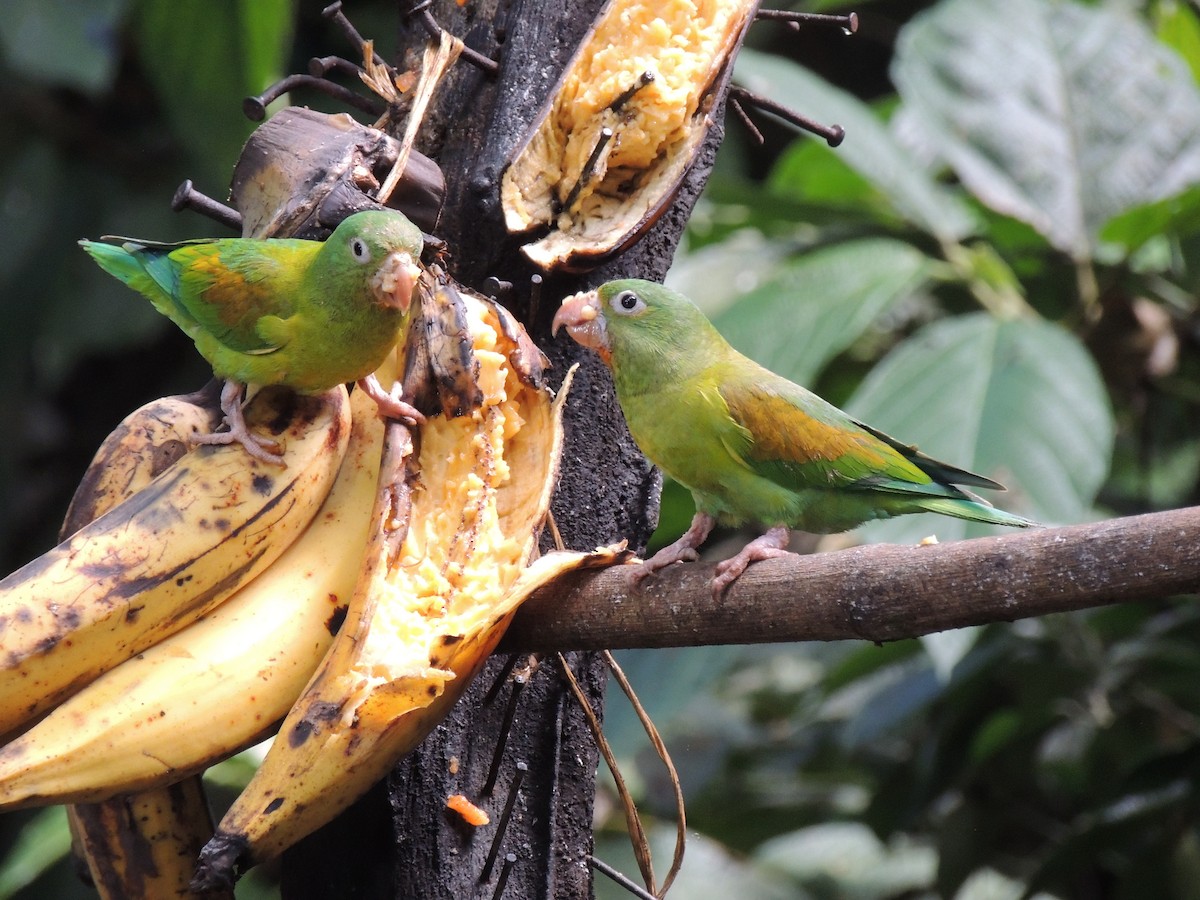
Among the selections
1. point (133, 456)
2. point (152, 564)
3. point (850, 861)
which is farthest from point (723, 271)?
point (152, 564)

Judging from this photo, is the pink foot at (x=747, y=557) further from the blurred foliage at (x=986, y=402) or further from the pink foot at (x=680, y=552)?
the blurred foliage at (x=986, y=402)

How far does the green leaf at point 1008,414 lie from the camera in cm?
275

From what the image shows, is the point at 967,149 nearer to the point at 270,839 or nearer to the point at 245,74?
the point at 245,74

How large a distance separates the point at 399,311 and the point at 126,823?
81cm

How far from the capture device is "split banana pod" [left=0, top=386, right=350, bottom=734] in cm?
158

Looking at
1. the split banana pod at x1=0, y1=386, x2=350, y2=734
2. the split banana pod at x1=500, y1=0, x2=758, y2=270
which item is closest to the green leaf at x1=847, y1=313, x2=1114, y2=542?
the split banana pod at x1=500, y1=0, x2=758, y2=270

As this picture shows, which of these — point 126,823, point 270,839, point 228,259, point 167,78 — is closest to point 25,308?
point 167,78

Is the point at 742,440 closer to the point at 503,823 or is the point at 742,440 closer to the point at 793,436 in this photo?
the point at 793,436

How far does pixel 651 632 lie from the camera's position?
1.65 m

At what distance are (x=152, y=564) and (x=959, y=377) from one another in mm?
1945

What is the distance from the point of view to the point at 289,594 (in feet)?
5.80

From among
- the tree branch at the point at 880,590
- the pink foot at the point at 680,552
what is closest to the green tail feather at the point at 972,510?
the pink foot at the point at 680,552

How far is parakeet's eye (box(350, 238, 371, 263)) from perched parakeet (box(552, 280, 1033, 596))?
42 cm

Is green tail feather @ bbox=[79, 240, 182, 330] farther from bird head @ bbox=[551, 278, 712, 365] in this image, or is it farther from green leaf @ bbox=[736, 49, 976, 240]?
green leaf @ bbox=[736, 49, 976, 240]
